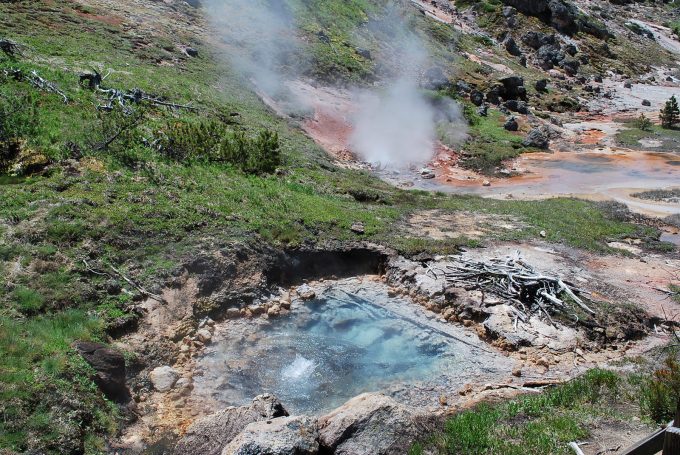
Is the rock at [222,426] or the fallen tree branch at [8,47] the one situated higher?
the rock at [222,426]

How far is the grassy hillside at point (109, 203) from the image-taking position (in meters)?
7.55

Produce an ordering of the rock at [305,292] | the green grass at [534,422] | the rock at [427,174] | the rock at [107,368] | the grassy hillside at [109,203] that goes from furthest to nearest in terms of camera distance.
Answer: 1. the rock at [427,174]
2. the rock at [305,292]
3. the rock at [107,368]
4. the grassy hillside at [109,203]
5. the green grass at [534,422]

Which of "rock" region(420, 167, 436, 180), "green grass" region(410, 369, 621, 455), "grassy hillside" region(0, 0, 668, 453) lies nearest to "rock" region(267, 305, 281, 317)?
"grassy hillside" region(0, 0, 668, 453)

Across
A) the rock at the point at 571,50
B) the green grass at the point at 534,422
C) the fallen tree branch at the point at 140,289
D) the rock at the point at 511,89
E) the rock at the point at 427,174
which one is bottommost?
the rock at the point at 427,174

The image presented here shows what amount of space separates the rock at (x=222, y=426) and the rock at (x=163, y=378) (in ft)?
5.66

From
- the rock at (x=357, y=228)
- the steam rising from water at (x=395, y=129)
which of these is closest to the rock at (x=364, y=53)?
the steam rising from water at (x=395, y=129)

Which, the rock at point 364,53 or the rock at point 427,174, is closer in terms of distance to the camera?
the rock at point 427,174

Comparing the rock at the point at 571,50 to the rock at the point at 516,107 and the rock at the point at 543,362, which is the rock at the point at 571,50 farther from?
the rock at the point at 543,362

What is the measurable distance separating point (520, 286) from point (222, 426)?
7620 millimetres

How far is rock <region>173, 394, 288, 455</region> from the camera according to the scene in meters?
6.57

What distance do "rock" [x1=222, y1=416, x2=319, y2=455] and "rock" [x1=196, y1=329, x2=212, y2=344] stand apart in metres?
3.93

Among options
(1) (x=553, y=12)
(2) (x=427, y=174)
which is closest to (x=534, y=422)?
(2) (x=427, y=174)

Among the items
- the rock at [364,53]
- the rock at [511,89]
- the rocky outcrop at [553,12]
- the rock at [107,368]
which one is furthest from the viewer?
Result: the rocky outcrop at [553,12]

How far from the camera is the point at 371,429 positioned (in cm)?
636
